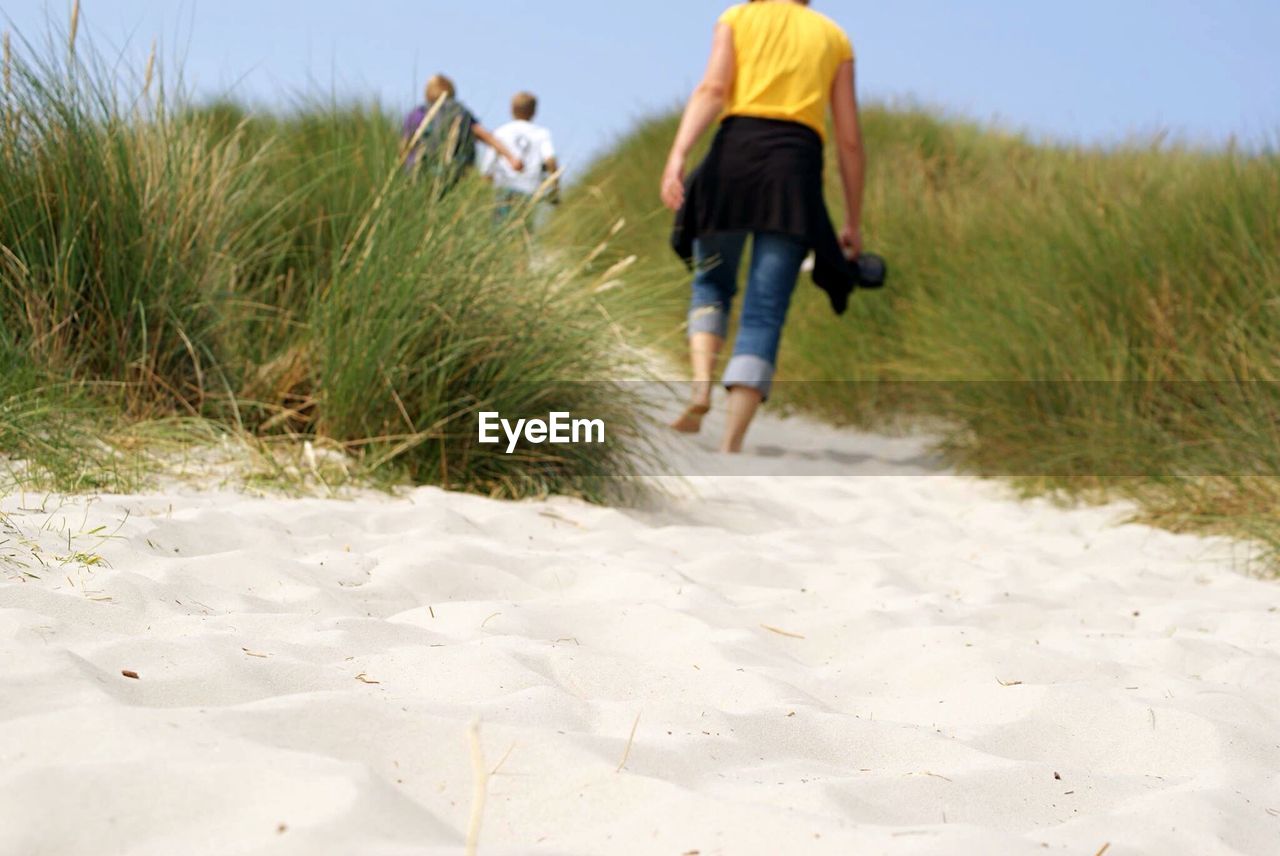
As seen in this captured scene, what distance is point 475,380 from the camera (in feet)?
10.8

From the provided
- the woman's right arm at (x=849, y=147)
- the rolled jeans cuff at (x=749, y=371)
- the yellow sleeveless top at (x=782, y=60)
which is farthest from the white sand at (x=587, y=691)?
the woman's right arm at (x=849, y=147)

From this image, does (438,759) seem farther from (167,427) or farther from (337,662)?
(167,427)

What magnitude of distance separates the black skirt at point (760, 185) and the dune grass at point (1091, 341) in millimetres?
350

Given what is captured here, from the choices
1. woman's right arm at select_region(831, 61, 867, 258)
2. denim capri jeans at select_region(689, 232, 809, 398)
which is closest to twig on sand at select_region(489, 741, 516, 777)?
denim capri jeans at select_region(689, 232, 809, 398)

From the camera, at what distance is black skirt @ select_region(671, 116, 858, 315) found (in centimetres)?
431

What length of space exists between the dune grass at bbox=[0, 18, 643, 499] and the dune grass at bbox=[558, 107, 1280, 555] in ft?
1.39

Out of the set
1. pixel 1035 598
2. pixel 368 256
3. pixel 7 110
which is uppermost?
pixel 7 110

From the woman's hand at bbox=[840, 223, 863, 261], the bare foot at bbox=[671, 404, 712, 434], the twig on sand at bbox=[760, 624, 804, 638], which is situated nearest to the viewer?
the twig on sand at bbox=[760, 624, 804, 638]

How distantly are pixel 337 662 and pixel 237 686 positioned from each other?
20cm

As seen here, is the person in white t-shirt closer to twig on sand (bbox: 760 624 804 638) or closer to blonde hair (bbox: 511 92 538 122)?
blonde hair (bbox: 511 92 538 122)

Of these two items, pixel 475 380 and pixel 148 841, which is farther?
pixel 475 380

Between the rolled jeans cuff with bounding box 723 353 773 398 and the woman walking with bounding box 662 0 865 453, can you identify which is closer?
the woman walking with bounding box 662 0 865 453

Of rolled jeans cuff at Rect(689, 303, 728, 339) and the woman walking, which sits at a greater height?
the woman walking

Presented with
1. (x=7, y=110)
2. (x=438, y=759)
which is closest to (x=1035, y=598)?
(x=438, y=759)
